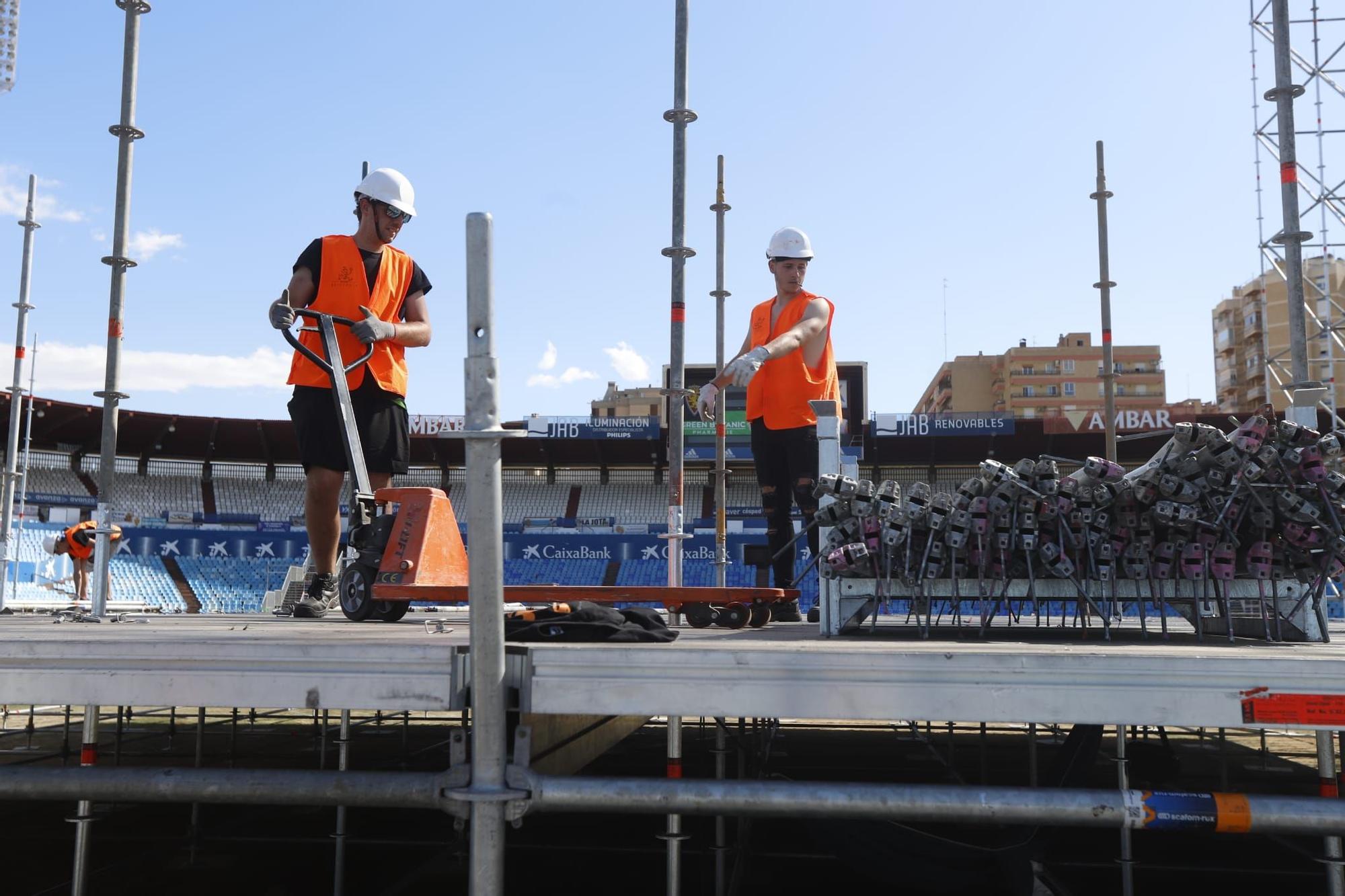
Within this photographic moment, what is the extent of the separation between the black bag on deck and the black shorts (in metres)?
1.63

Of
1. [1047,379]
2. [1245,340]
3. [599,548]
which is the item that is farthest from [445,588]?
[1047,379]

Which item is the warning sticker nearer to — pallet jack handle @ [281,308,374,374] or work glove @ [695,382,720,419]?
work glove @ [695,382,720,419]

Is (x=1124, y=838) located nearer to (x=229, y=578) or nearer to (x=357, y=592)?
(x=357, y=592)

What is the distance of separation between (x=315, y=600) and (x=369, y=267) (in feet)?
4.58

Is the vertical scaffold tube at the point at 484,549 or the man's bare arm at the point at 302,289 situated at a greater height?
the man's bare arm at the point at 302,289

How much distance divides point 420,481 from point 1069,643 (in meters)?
30.6

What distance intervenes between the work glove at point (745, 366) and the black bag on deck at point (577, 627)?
43.1 inches

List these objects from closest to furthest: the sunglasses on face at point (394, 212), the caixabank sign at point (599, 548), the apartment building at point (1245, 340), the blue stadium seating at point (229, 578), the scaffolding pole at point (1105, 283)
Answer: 1. the sunglasses on face at point (394, 212)
2. the scaffolding pole at point (1105, 283)
3. the blue stadium seating at point (229, 578)
4. the caixabank sign at point (599, 548)
5. the apartment building at point (1245, 340)

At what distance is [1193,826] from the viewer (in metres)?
2.03

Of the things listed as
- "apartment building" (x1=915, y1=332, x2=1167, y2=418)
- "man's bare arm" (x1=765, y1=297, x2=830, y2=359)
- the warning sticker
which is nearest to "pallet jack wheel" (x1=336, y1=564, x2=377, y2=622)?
"man's bare arm" (x1=765, y1=297, x2=830, y2=359)

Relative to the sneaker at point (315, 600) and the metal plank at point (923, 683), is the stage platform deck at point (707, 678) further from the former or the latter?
the sneaker at point (315, 600)

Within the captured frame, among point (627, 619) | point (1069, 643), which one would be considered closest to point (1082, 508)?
point (1069, 643)

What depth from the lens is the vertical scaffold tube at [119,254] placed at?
4.88 m

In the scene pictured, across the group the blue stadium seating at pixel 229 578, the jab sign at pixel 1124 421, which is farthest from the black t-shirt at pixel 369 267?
the jab sign at pixel 1124 421
